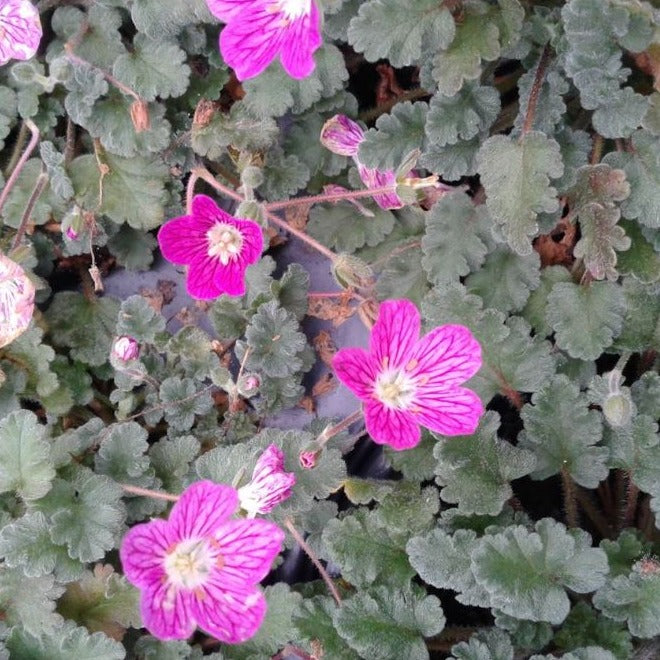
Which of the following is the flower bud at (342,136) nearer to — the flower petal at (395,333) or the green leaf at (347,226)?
the green leaf at (347,226)

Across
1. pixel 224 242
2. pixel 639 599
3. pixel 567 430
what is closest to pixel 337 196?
pixel 224 242

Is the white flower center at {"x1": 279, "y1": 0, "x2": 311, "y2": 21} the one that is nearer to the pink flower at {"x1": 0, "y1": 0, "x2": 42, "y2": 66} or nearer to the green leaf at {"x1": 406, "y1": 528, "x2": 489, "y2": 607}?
the pink flower at {"x1": 0, "y1": 0, "x2": 42, "y2": 66}

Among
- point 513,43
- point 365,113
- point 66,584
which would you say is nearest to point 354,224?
point 365,113

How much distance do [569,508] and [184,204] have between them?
1200 millimetres

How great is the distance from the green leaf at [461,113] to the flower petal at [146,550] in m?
1.02

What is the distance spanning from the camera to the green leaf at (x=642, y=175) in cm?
191

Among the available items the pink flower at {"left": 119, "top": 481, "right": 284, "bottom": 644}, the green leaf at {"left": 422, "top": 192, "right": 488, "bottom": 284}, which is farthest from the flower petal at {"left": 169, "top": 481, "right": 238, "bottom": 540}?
the green leaf at {"left": 422, "top": 192, "right": 488, "bottom": 284}

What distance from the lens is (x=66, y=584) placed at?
2010 mm

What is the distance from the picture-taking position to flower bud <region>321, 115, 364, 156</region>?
2.04 meters

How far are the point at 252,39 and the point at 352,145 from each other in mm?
354

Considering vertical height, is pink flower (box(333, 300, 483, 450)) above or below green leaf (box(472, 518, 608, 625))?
above

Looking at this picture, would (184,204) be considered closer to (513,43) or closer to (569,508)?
(513,43)

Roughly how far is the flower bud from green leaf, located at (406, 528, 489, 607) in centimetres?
90

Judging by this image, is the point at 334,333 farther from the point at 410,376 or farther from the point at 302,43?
the point at 302,43
